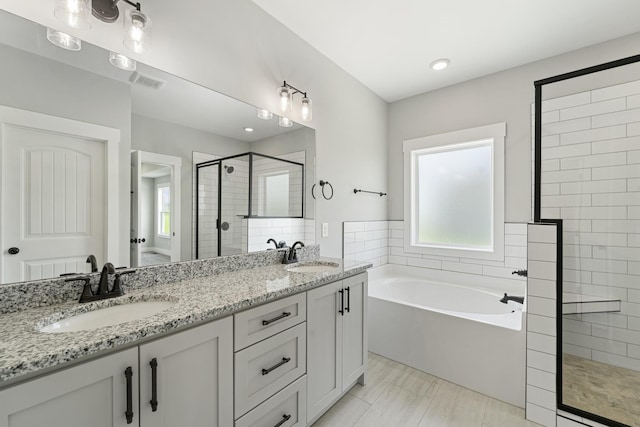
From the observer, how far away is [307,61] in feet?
7.52

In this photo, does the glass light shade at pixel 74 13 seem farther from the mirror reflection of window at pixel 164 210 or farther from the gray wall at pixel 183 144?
the mirror reflection of window at pixel 164 210

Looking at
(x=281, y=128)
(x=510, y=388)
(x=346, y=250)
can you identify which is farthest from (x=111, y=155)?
(x=510, y=388)

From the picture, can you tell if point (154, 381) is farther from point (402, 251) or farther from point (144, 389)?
point (402, 251)

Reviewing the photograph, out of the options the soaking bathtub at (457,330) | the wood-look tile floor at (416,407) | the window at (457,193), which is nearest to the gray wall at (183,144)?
the wood-look tile floor at (416,407)

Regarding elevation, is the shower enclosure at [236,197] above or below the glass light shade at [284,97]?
below

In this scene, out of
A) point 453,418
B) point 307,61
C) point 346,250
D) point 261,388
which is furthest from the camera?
point 346,250

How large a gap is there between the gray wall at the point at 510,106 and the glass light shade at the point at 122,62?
282cm

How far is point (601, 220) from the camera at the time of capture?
178cm

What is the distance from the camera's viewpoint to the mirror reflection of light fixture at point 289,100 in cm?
201

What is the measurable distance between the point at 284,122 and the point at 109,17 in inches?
43.6

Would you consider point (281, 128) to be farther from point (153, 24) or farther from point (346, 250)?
point (346, 250)

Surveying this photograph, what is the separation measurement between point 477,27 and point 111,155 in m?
2.60

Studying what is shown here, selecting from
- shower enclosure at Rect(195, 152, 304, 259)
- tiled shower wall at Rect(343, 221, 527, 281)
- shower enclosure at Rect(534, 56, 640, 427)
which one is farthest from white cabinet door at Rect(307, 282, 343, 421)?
shower enclosure at Rect(534, 56, 640, 427)

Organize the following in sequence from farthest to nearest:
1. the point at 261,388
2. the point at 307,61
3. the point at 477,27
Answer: the point at 307,61
the point at 477,27
the point at 261,388
